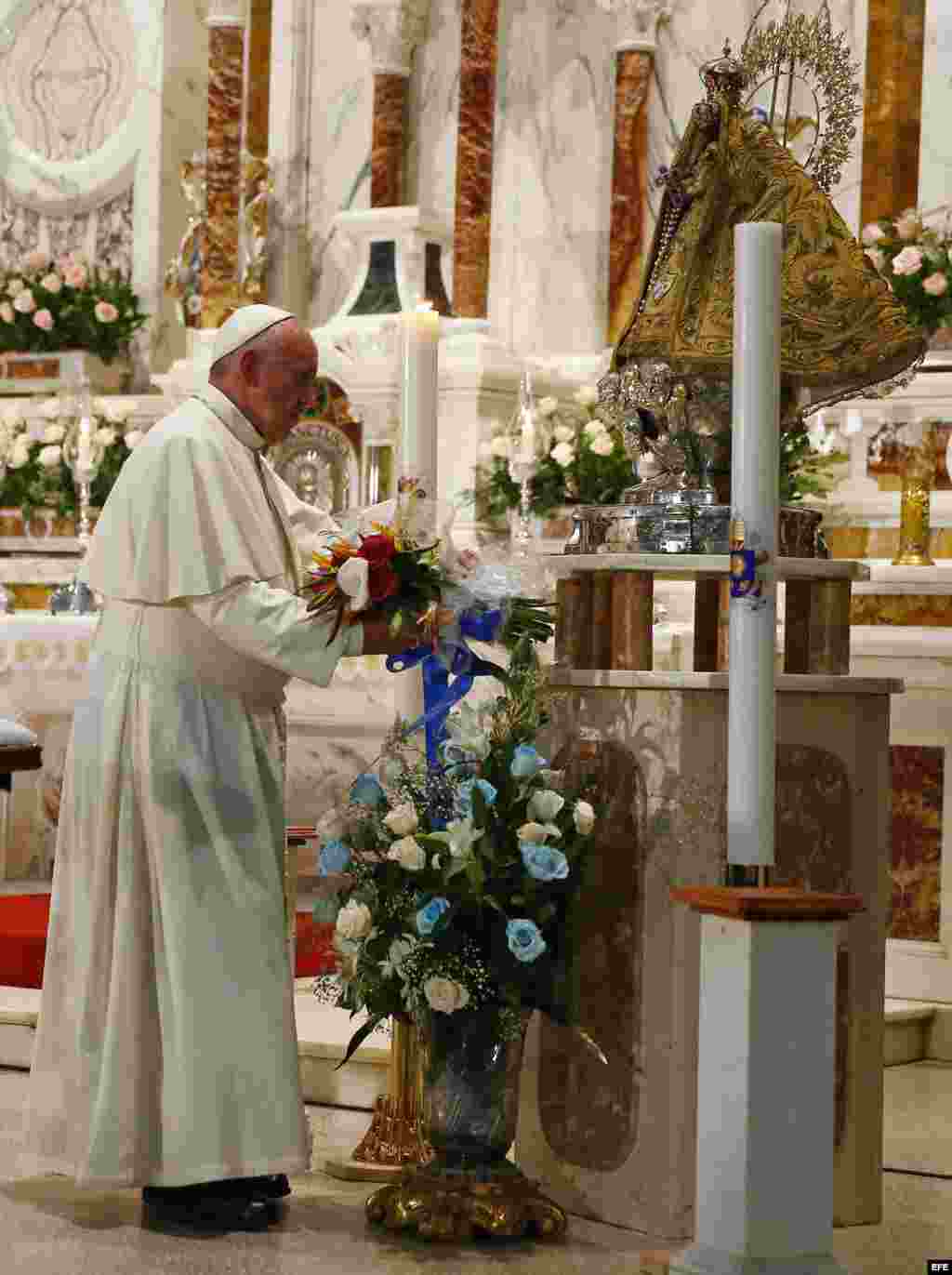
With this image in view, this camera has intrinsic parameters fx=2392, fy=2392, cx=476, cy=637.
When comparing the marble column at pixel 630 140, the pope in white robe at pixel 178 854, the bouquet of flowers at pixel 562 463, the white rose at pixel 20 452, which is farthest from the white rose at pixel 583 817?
the white rose at pixel 20 452

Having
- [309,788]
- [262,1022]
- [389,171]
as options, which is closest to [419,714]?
[262,1022]

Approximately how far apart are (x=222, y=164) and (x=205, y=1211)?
7.21 metres

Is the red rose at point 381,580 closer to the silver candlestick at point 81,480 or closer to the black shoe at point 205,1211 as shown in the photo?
the black shoe at point 205,1211

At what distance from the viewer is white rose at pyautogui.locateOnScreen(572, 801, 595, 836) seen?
4.23m

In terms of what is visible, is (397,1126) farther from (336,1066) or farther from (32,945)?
(32,945)

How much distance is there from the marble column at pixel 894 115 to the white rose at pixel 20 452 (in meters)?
3.80

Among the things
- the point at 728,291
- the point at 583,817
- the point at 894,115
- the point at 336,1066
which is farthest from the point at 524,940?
the point at 894,115

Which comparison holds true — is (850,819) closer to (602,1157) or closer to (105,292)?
(602,1157)

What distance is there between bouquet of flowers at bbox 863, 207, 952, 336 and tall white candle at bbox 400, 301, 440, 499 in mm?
4300

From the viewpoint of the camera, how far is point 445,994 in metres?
4.18

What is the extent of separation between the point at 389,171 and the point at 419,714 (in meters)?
6.28

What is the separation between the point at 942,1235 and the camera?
4434 millimetres

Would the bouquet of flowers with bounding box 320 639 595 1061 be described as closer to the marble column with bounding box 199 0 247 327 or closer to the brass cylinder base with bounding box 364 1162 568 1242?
the brass cylinder base with bounding box 364 1162 568 1242

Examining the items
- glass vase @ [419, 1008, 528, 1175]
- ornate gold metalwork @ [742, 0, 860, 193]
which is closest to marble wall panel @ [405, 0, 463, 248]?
ornate gold metalwork @ [742, 0, 860, 193]
